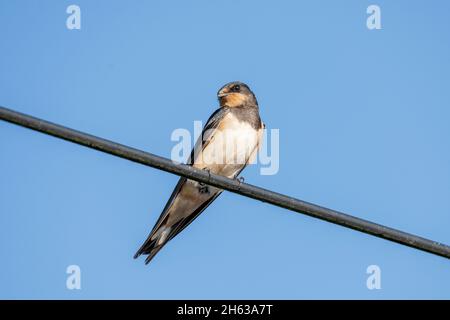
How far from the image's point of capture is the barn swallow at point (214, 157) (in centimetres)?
602

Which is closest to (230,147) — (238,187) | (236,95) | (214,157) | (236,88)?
(214,157)

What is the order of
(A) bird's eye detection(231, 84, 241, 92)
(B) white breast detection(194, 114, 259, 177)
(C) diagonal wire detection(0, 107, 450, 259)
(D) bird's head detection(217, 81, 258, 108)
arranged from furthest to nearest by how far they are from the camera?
(A) bird's eye detection(231, 84, 241, 92), (D) bird's head detection(217, 81, 258, 108), (B) white breast detection(194, 114, 259, 177), (C) diagonal wire detection(0, 107, 450, 259)

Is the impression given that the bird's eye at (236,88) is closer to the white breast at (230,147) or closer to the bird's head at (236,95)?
the bird's head at (236,95)

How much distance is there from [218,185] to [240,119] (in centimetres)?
271

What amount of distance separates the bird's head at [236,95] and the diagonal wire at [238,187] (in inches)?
126

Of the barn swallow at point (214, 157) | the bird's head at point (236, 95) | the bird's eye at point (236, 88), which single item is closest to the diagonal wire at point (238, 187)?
the barn swallow at point (214, 157)

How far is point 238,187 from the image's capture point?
3322 millimetres

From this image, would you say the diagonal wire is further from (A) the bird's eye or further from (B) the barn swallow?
(A) the bird's eye

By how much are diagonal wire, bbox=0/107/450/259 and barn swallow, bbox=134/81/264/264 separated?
2.59 metres

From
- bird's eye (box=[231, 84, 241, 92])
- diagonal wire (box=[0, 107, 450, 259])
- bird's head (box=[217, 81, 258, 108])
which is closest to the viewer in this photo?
diagonal wire (box=[0, 107, 450, 259])

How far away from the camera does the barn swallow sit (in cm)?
602

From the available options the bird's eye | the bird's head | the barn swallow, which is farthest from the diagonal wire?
the bird's eye
